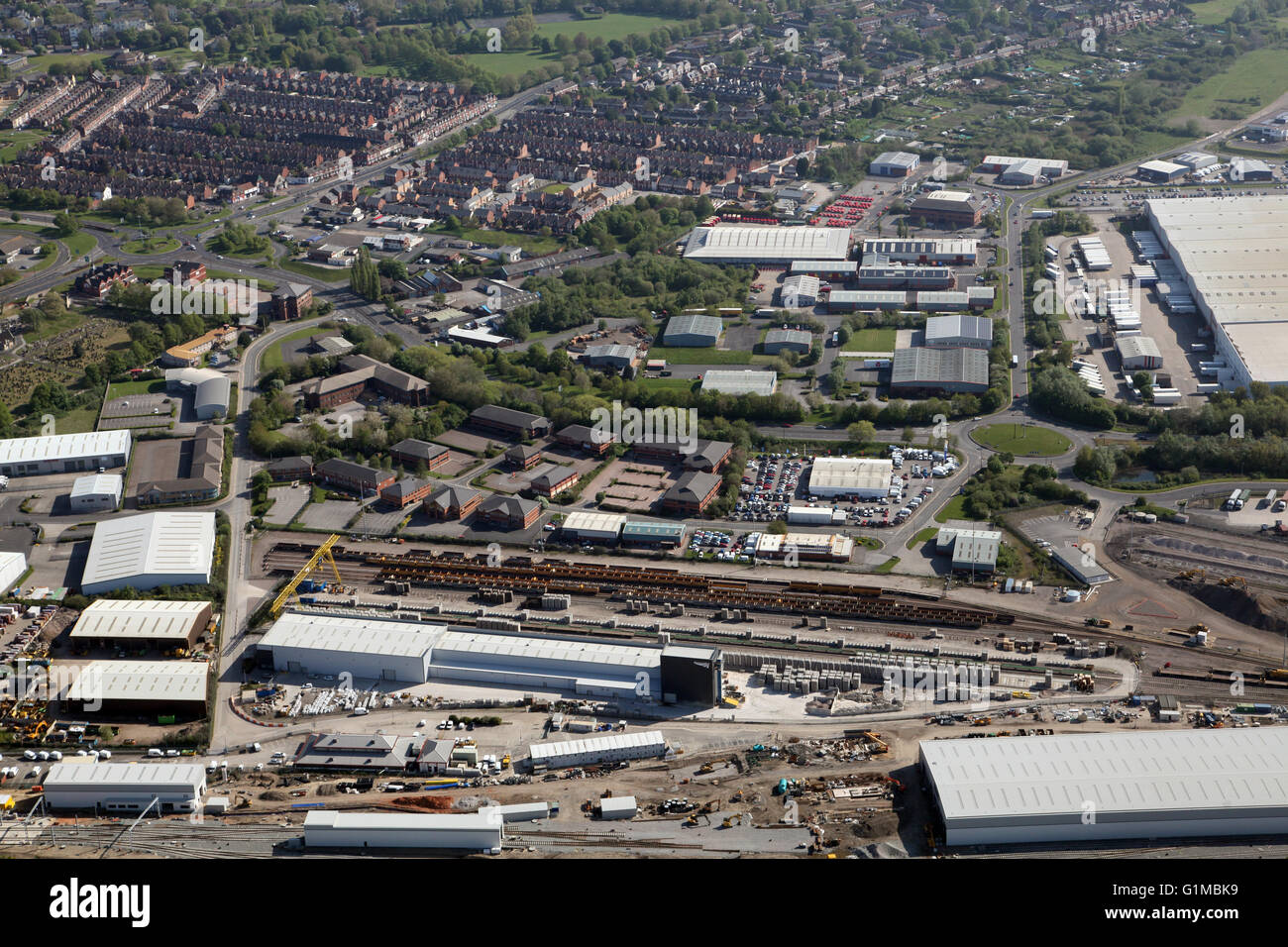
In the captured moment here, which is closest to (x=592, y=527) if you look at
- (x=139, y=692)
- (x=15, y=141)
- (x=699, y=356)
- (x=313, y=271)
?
(x=139, y=692)

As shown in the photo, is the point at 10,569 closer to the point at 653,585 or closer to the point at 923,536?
the point at 653,585

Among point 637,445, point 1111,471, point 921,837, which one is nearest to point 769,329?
point 637,445

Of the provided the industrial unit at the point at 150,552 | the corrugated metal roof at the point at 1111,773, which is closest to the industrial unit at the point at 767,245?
the industrial unit at the point at 150,552

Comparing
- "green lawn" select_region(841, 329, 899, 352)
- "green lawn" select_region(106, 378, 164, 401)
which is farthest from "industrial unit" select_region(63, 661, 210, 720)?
"green lawn" select_region(841, 329, 899, 352)

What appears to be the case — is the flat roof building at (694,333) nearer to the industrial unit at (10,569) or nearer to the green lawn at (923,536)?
the green lawn at (923,536)

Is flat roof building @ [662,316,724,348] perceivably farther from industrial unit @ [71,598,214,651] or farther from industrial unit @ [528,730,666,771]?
industrial unit @ [528,730,666,771]
